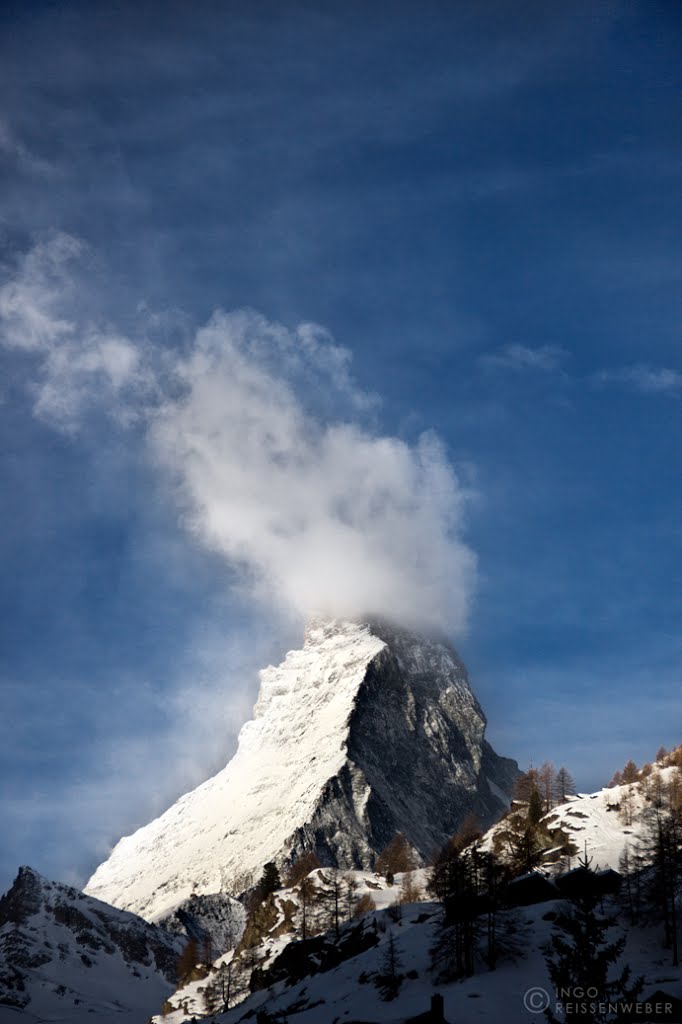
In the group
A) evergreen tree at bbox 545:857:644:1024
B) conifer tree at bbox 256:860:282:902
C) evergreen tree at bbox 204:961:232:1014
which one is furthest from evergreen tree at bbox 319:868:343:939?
evergreen tree at bbox 545:857:644:1024

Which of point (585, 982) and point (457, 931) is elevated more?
point (457, 931)

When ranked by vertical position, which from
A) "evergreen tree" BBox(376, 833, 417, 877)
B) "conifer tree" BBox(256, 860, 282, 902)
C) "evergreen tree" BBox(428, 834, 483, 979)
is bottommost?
"evergreen tree" BBox(428, 834, 483, 979)

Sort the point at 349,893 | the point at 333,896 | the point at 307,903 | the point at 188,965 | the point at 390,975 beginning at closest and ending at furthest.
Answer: the point at 390,975, the point at 333,896, the point at 349,893, the point at 307,903, the point at 188,965

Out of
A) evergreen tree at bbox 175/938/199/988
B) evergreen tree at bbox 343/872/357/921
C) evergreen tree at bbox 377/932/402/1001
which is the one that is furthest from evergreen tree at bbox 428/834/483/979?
evergreen tree at bbox 175/938/199/988

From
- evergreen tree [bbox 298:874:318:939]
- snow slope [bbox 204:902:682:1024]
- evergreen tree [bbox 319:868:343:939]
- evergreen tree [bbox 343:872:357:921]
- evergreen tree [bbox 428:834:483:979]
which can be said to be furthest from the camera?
evergreen tree [bbox 343:872:357:921]

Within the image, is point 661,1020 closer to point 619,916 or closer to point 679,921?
point 679,921

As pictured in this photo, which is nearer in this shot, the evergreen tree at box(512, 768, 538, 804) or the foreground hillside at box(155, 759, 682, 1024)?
the foreground hillside at box(155, 759, 682, 1024)

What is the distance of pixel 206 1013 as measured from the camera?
131 meters

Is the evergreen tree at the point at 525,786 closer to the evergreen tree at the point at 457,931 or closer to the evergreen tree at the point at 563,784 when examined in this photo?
the evergreen tree at the point at 563,784

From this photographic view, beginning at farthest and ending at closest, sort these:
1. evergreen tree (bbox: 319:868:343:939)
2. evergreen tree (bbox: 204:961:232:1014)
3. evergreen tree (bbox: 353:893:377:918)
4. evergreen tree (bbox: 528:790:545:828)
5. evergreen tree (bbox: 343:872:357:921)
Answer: evergreen tree (bbox: 528:790:545:828), evergreen tree (bbox: 343:872:357:921), evergreen tree (bbox: 204:961:232:1014), evergreen tree (bbox: 353:893:377:918), evergreen tree (bbox: 319:868:343:939)

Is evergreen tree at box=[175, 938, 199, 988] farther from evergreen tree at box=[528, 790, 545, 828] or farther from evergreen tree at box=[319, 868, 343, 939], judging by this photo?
evergreen tree at box=[528, 790, 545, 828]

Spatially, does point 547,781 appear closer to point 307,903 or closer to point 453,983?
point 307,903

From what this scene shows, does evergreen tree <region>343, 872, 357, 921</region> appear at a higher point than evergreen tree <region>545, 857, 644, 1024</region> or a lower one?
higher

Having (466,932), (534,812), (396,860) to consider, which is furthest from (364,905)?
(466,932)
